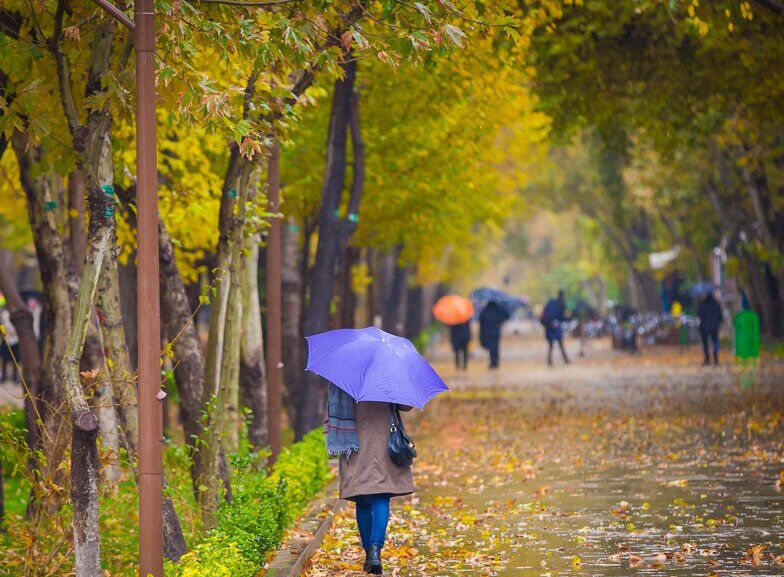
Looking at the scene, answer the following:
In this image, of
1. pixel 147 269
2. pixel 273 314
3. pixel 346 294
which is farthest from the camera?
pixel 346 294

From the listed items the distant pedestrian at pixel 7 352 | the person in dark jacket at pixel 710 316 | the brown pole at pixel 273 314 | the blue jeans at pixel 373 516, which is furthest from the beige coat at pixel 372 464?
the person in dark jacket at pixel 710 316

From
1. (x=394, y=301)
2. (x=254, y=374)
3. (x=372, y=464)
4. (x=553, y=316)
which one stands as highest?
(x=394, y=301)

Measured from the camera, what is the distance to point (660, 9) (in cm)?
1620

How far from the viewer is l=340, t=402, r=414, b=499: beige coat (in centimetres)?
911

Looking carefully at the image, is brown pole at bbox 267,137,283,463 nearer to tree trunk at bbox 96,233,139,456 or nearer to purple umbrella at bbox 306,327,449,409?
tree trunk at bbox 96,233,139,456

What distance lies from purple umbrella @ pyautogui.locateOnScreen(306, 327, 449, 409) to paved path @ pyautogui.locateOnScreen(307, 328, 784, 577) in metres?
1.41

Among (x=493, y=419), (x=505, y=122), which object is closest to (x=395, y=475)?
(x=493, y=419)

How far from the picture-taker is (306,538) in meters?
10.7

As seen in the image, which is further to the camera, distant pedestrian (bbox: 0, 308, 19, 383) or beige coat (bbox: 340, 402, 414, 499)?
distant pedestrian (bbox: 0, 308, 19, 383)

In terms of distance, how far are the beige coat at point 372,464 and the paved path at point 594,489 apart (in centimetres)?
79

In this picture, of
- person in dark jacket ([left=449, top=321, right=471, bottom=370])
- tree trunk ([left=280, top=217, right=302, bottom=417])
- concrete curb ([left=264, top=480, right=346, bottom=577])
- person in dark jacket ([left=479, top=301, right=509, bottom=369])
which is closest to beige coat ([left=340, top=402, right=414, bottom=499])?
concrete curb ([left=264, top=480, right=346, bottom=577])

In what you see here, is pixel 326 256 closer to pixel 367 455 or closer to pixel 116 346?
pixel 116 346

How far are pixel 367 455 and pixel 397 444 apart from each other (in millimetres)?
215

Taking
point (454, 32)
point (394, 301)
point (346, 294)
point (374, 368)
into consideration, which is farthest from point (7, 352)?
point (454, 32)
